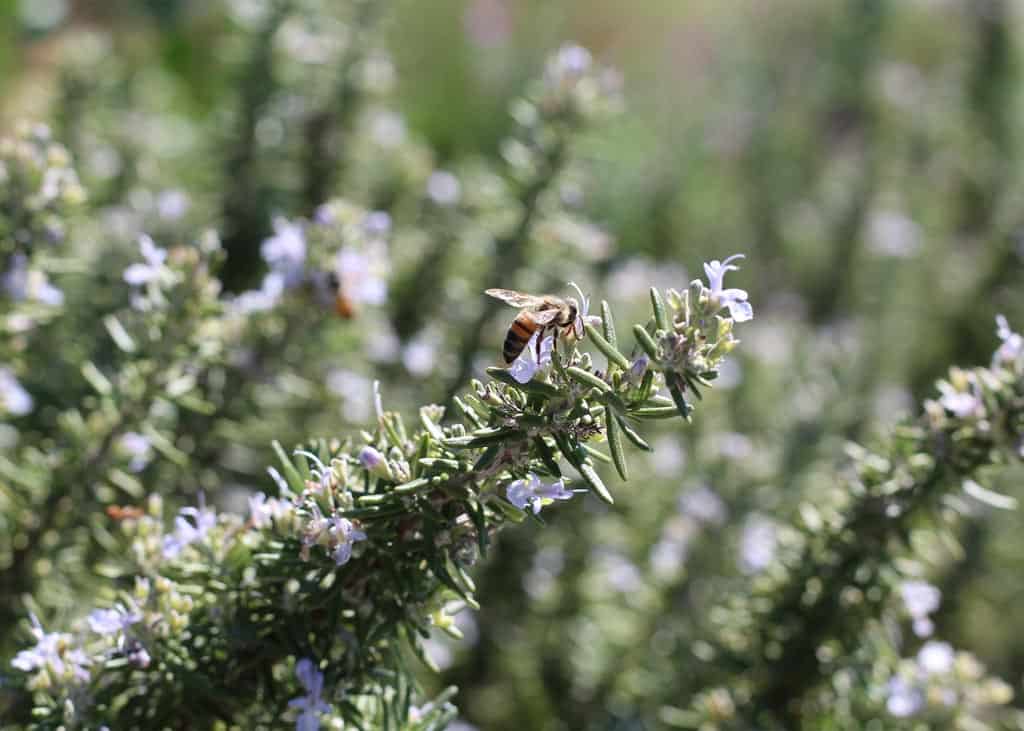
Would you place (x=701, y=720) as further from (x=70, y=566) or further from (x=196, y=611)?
(x=70, y=566)

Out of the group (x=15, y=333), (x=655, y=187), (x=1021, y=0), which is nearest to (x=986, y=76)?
(x=1021, y=0)

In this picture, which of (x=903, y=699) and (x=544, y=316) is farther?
(x=903, y=699)

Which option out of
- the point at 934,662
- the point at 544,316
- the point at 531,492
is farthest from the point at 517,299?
the point at 934,662

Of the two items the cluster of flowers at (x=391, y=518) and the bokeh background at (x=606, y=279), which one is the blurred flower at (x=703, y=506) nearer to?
the bokeh background at (x=606, y=279)

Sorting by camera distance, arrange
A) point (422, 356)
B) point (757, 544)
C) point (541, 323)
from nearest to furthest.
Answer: point (541, 323), point (757, 544), point (422, 356)

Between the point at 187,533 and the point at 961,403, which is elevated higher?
the point at 187,533

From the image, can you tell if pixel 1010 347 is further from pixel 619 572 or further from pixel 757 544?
pixel 619 572

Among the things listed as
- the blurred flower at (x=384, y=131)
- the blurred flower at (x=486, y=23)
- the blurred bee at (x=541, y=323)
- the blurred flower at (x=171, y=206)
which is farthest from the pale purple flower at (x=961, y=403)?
the blurred flower at (x=486, y=23)
